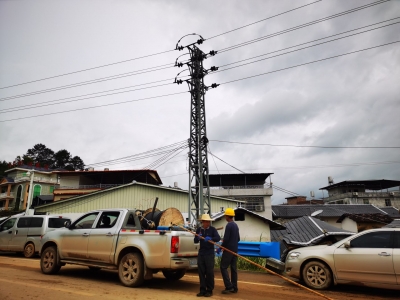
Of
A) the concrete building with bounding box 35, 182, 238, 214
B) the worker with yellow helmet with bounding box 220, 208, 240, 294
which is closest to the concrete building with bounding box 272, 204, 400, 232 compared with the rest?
the concrete building with bounding box 35, 182, 238, 214

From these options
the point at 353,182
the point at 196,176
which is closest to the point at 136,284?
the point at 196,176

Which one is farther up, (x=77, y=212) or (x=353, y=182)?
(x=353, y=182)

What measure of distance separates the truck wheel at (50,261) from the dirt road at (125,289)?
0.60 feet

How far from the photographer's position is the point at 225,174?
41.8 m

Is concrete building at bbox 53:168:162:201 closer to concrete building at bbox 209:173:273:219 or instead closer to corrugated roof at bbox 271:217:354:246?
concrete building at bbox 209:173:273:219

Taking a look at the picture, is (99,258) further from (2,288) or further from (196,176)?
(196,176)

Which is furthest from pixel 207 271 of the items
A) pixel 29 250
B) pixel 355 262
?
pixel 29 250

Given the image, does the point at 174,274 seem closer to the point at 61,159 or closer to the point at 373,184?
the point at 373,184

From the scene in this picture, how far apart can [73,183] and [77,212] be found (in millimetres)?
19871

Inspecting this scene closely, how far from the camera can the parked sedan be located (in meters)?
6.38

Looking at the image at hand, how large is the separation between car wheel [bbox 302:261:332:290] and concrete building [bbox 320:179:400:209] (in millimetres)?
49170

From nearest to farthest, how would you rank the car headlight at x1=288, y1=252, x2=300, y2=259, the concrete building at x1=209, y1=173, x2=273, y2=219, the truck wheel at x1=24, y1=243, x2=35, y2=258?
the car headlight at x1=288, y1=252, x2=300, y2=259 → the truck wheel at x1=24, y1=243, x2=35, y2=258 → the concrete building at x1=209, y1=173, x2=273, y2=219

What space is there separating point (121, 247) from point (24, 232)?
883cm

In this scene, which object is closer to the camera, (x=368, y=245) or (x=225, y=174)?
(x=368, y=245)
